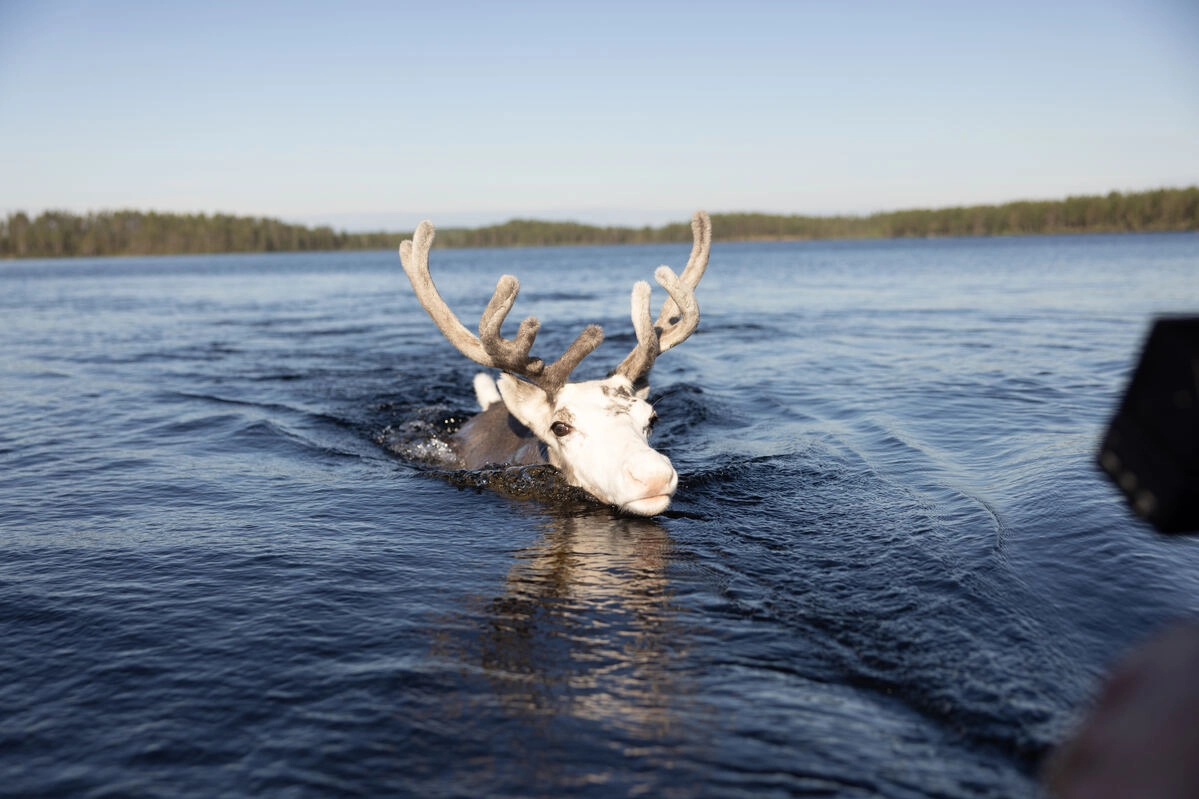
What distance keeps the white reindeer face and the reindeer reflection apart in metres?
0.41

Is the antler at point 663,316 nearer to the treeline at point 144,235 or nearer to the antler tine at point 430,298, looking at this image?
the antler tine at point 430,298

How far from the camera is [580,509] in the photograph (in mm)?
6848

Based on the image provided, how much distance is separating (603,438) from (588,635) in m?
2.37

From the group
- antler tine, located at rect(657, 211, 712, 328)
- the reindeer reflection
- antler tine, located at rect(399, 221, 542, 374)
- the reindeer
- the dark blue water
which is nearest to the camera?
the dark blue water

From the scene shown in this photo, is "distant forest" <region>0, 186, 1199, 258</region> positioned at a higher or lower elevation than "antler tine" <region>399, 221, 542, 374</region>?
higher

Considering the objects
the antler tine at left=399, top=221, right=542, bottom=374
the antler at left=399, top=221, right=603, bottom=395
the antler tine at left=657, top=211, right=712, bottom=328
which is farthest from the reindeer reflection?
the antler tine at left=657, top=211, right=712, bottom=328

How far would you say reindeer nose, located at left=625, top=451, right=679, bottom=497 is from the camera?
233 inches

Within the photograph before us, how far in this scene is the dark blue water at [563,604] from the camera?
323cm

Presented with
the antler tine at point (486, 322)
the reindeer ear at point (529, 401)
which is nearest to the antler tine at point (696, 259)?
the reindeer ear at point (529, 401)

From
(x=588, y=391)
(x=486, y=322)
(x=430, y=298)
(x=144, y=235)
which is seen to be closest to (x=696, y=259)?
(x=588, y=391)

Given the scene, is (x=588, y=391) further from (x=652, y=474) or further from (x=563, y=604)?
(x=563, y=604)

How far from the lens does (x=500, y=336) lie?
688cm

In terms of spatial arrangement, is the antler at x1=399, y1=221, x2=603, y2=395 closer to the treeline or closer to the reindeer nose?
the reindeer nose

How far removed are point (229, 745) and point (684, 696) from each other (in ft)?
6.61
